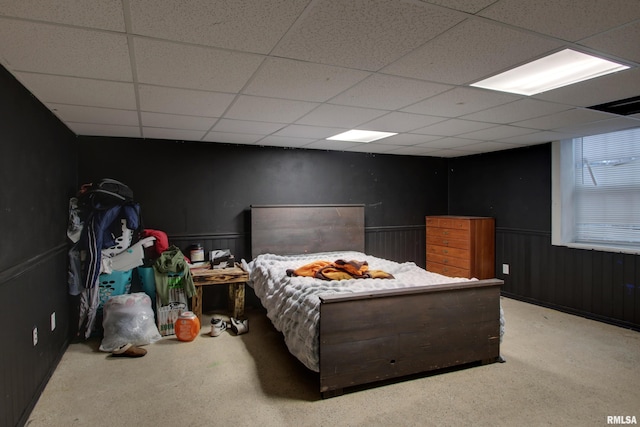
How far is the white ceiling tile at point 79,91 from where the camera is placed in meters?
2.13

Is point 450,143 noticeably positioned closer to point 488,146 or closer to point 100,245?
point 488,146

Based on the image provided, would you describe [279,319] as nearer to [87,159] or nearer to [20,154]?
[20,154]

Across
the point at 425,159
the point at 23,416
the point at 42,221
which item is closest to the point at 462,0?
the point at 42,221

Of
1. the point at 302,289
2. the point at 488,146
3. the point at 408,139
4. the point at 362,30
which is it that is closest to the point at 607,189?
the point at 488,146

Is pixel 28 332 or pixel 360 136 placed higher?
pixel 360 136

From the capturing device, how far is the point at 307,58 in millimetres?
1862

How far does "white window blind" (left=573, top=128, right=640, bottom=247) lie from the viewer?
379 centimetres

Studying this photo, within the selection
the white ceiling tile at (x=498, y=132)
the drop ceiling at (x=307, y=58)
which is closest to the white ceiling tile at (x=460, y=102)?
the drop ceiling at (x=307, y=58)

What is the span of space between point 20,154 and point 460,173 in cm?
528

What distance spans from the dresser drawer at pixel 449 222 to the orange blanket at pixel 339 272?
2067mm

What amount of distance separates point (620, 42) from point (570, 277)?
131 inches

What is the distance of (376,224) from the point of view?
532cm

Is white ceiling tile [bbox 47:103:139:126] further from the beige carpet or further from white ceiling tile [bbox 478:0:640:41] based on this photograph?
white ceiling tile [bbox 478:0:640:41]

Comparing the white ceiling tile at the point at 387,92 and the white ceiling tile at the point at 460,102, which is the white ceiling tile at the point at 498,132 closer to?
the white ceiling tile at the point at 460,102
